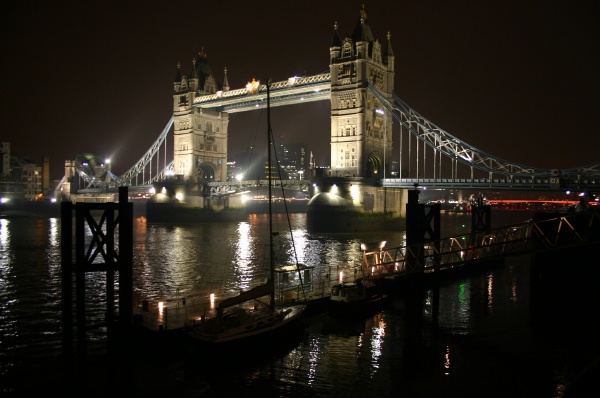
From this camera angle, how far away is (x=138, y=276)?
36250 millimetres

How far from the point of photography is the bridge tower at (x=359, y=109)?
228 feet

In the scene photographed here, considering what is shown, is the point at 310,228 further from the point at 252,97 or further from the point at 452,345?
the point at 452,345

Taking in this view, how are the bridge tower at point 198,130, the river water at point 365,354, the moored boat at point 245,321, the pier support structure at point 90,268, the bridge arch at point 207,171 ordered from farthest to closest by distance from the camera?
the bridge arch at point 207,171 → the bridge tower at point 198,130 → the moored boat at point 245,321 → the pier support structure at point 90,268 → the river water at point 365,354

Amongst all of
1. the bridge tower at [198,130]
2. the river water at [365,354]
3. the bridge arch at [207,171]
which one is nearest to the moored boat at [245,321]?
the river water at [365,354]

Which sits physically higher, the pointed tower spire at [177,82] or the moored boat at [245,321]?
the pointed tower spire at [177,82]

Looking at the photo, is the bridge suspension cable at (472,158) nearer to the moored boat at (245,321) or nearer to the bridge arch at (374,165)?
the bridge arch at (374,165)

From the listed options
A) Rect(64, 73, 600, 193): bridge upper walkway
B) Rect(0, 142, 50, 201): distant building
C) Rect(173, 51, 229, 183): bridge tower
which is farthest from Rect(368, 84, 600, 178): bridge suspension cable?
Rect(0, 142, 50, 201): distant building

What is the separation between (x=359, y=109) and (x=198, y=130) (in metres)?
37.1

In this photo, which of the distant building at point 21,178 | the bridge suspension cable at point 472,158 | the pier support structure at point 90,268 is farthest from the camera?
the distant building at point 21,178

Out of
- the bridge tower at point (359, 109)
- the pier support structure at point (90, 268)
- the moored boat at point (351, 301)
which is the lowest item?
the moored boat at point (351, 301)

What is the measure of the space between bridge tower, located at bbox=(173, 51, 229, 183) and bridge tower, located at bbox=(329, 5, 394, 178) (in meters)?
32.3

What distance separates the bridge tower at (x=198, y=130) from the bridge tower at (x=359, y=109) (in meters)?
32.3

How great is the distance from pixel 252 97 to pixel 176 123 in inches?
928

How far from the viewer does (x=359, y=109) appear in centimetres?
6988
